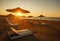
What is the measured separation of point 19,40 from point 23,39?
0.65 feet

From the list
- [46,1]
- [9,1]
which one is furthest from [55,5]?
[9,1]

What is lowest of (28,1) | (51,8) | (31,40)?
(31,40)

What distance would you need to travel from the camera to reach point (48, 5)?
11.1 meters

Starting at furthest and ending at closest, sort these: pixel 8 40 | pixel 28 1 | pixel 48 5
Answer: pixel 48 5 < pixel 28 1 < pixel 8 40

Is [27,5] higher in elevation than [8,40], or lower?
higher

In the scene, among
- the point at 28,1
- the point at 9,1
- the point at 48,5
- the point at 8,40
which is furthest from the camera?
the point at 48,5

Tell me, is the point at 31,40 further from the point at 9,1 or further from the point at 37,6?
the point at 37,6

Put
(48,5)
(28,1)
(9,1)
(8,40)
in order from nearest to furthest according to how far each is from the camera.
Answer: (8,40), (9,1), (28,1), (48,5)

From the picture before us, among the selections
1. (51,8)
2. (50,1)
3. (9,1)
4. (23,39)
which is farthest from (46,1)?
(23,39)

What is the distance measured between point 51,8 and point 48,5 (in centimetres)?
52

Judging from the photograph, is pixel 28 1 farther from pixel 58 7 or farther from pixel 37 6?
pixel 58 7

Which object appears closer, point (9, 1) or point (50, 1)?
point (9, 1)

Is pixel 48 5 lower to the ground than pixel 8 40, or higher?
higher

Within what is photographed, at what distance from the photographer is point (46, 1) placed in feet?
34.7
